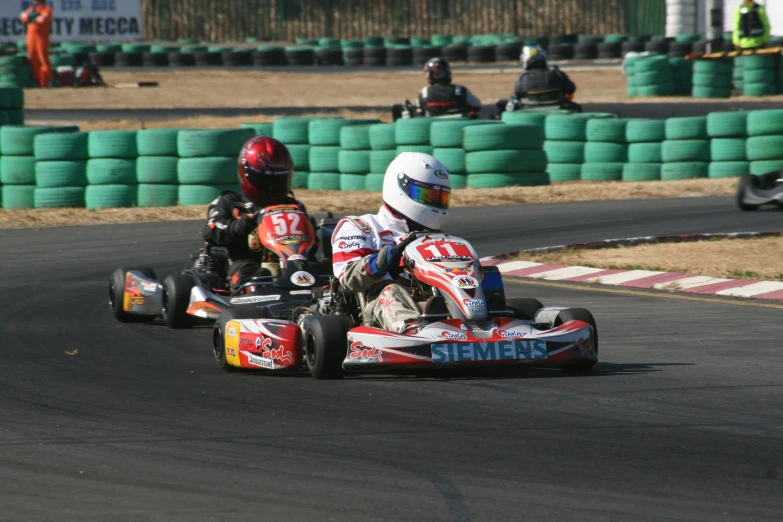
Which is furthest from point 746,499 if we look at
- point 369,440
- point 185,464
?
point 185,464

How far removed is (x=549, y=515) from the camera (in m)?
3.90

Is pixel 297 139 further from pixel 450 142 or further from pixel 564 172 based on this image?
pixel 564 172

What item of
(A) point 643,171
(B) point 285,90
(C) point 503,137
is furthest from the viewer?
(B) point 285,90

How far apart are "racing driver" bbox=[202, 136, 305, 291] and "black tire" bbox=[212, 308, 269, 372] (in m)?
1.63

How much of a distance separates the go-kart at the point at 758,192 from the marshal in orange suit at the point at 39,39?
70.0 ft

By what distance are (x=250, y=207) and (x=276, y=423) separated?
3783 mm

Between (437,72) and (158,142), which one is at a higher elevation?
(437,72)

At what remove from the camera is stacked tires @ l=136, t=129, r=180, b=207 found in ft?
50.1

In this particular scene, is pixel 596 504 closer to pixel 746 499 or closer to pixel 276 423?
pixel 746 499

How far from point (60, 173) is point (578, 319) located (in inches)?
399

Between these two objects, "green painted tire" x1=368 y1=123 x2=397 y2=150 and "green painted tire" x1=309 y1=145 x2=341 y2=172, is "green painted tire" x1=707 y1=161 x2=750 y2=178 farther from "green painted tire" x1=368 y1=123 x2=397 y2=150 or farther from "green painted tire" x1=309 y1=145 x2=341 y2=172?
"green painted tire" x1=309 y1=145 x2=341 y2=172

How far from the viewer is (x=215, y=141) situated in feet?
49.2

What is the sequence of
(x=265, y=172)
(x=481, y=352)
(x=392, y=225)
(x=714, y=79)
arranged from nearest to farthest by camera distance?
(x=481, y=352)
(x=392, y=225)
(x=265, y=172)
(x=714, y=79)

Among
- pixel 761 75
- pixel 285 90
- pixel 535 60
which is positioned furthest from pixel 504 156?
pixel 285 90
